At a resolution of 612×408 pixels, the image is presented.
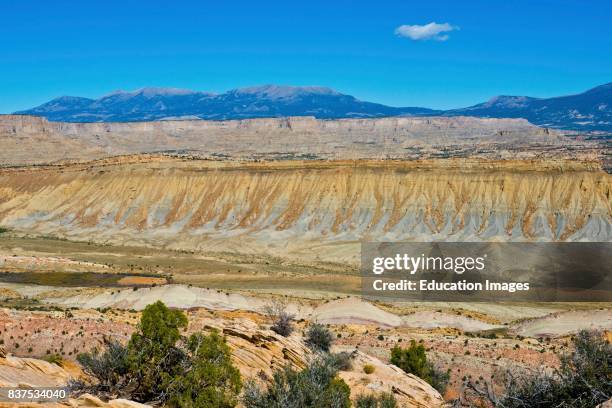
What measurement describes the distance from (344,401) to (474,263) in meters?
45.2

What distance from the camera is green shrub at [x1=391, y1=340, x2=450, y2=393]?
74.2 ft

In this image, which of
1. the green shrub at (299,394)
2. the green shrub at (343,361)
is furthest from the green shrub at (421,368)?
the green shrub at (299,394)

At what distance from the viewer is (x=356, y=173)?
90.1 meters

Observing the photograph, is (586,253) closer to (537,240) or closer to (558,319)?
(537,240)

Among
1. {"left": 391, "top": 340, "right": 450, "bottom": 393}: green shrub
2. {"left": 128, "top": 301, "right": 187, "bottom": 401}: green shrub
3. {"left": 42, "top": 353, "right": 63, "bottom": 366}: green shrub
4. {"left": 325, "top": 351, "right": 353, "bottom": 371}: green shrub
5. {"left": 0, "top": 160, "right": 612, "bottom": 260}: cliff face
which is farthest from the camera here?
{"left": 0, "top": 160, "right": 612, "bottom": 260}: cliff face

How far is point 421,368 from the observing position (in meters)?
22.8

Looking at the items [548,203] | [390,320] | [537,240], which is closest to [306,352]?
[390,320]

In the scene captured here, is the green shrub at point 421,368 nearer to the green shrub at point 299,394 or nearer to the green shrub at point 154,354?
the green shrub at point 299,394

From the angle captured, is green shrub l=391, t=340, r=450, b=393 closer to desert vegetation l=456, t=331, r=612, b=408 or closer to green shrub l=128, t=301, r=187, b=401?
desert vegetation l=456, t=331, r=612, b=408

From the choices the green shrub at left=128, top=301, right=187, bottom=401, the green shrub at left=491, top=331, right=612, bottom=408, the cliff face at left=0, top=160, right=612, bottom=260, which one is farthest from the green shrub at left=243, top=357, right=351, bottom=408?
the cliff face at left=0, top=160, right=612, bottom=260

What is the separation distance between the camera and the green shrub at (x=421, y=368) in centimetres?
2261

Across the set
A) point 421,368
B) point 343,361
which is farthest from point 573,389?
point 421,368

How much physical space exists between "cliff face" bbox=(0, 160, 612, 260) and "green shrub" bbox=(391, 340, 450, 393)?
4856 centimetres

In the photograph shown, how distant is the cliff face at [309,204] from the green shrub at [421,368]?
4856 centimetres
